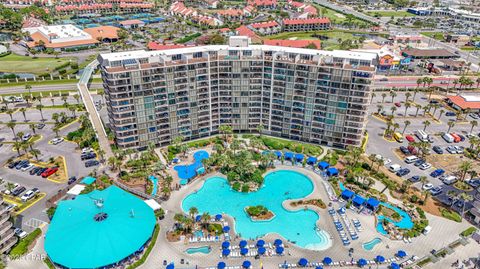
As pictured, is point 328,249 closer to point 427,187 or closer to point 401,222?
point 401,222

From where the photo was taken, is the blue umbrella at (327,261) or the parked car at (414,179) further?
the parked car at (414,179)

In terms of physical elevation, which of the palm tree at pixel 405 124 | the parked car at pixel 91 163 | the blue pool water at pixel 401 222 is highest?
the palm tree at pixel 405 124

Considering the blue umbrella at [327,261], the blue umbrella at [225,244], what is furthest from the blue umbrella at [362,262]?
the blue umbrella at [225,244]

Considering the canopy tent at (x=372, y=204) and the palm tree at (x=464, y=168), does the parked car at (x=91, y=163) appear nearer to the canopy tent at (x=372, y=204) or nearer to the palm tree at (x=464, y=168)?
the canopy tent at (x=372, y=204)

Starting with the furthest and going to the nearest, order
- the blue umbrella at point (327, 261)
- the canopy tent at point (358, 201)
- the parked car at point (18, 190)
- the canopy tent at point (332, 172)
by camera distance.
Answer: the canopy tent at point (332, 172) < the parked car at point (18, 190) < the canopy tent at point (358, 201) < the blue umbrella at point (327, 261)

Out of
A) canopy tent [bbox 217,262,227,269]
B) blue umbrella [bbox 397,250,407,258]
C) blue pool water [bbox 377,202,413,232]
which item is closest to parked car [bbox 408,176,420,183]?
blue pool water [bbox 377,202,413,232]

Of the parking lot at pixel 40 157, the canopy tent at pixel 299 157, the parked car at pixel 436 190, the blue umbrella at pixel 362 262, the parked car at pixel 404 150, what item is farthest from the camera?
the parked car at pixel 404 150

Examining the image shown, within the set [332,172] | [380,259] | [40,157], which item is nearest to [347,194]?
[332,172]
